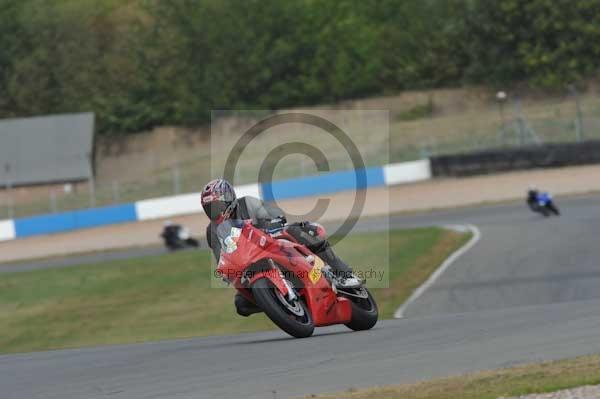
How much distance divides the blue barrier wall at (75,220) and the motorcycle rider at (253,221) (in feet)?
101

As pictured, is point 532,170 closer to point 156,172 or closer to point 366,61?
point 156,172

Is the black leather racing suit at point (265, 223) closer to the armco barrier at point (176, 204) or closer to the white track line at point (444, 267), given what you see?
the white track line at point (444, 267)

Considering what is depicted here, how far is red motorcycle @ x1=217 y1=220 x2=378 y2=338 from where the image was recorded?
9.62 m

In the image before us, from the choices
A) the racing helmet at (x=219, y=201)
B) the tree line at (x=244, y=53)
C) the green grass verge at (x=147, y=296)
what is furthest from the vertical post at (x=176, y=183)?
the racing helmet at (x=219, y=201)

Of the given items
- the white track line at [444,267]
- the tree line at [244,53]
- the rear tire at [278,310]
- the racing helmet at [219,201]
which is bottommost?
the white track line at [444,267]

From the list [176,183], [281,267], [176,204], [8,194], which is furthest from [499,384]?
[8,194]

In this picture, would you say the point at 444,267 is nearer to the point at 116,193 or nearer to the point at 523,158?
the point at 523,158

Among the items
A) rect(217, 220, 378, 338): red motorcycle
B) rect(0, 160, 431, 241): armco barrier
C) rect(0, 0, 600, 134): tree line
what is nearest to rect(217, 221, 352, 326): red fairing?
rect(217, 220, 378, 338): red motorcycle

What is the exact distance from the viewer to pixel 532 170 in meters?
35.9

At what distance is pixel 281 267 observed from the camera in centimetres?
988

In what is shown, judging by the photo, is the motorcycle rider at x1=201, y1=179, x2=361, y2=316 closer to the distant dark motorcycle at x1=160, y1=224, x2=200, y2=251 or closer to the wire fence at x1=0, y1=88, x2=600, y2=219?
the distant dark motorcycle at x1=160, y1=224, x2=200, y2=251

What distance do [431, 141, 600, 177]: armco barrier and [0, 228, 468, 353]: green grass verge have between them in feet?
34.2

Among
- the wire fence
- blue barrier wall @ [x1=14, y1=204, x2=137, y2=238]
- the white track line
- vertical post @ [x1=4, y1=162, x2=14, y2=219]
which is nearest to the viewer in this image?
the white track line

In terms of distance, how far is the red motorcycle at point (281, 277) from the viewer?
31.6ft
